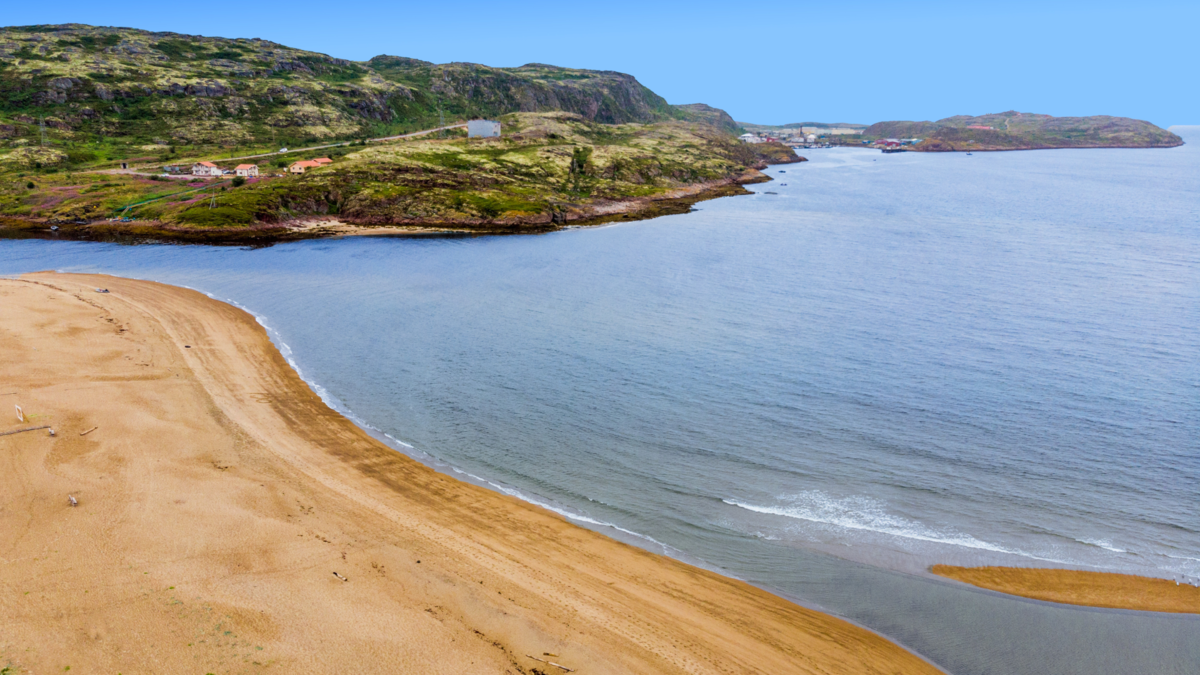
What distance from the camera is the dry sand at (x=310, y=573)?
19.8 m

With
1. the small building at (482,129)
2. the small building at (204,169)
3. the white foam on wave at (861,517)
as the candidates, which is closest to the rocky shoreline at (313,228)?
the small building at (204,169)

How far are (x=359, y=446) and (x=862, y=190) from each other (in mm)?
190628

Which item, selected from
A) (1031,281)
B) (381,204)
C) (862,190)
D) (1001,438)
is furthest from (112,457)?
(862,190)

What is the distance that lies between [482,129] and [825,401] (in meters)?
181

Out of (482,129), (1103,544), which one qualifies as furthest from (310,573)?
(482,129)

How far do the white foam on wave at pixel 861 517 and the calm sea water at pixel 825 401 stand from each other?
0.58ft

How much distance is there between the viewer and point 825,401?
41594 millimetres

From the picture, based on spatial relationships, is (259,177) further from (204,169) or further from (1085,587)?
(1085,587)

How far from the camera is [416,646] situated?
2023 cm

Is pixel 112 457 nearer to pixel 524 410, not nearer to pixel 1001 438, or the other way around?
pixel 524 410

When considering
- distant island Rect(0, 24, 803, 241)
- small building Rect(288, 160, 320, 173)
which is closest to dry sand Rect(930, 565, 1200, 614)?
distant island Rect(0, 24, 803, 241)

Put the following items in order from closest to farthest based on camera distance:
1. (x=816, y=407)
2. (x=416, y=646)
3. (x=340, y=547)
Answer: (x=416, y=646), (x=340, y=547), (x=816, y=407)

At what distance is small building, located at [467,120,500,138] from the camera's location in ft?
645

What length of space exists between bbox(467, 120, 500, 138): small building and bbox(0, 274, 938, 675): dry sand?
17456 cm
